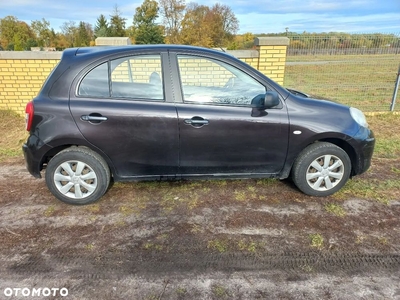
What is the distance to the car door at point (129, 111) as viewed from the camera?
9.57 ft

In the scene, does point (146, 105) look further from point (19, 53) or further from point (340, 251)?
point (19, 53)

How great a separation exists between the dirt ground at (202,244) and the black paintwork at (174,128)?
0.39m

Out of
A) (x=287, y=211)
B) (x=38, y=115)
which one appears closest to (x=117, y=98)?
(x=38, y=115)

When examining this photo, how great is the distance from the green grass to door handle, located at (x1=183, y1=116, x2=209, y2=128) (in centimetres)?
501

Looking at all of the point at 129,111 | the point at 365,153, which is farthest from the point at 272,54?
the point at 129,111

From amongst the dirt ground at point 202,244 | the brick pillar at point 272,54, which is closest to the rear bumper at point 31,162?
the dirt ground at point 202,244

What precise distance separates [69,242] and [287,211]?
7.22ft

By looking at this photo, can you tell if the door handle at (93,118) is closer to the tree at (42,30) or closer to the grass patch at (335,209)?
the grass patch at (335,209)

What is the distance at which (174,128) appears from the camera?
2.98 metres

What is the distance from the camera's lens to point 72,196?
3.14m

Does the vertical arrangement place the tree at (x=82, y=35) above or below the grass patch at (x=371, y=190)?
above

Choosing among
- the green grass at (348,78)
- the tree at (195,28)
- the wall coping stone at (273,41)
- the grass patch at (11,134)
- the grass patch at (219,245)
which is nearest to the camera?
the grass patch at (219,245)

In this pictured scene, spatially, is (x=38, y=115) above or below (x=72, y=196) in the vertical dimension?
above

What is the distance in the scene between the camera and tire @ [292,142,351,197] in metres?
3.19
